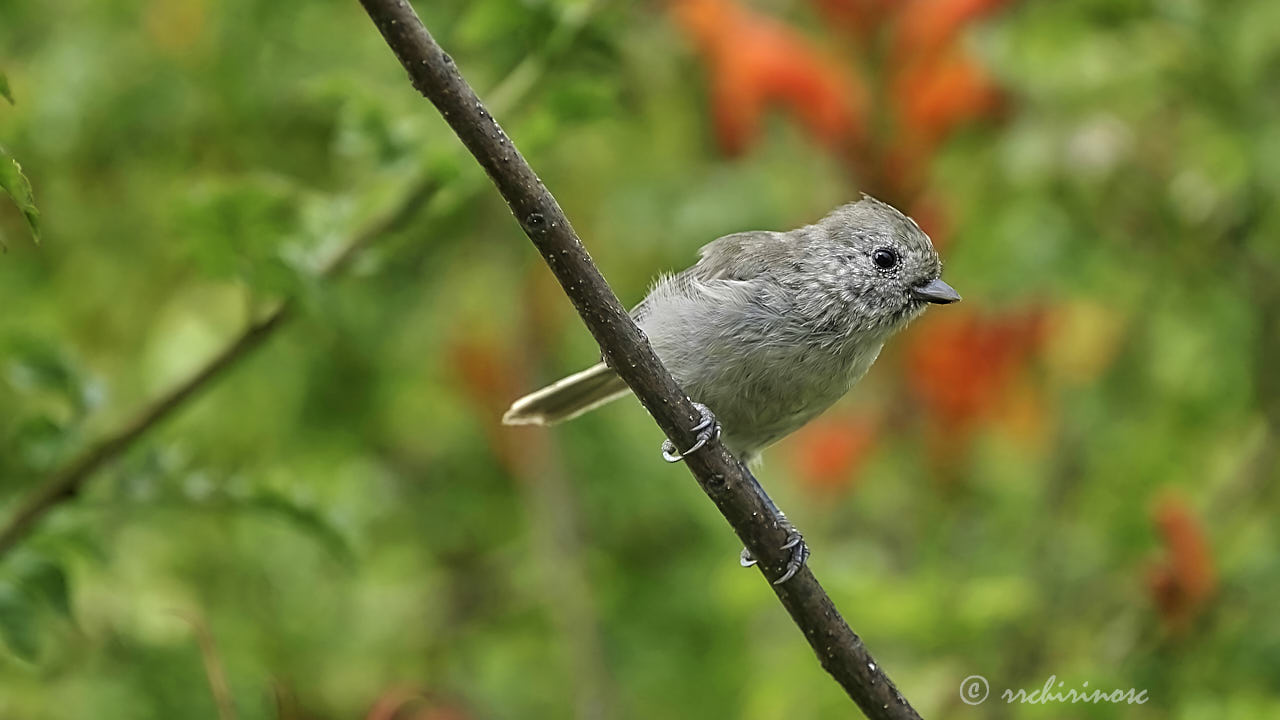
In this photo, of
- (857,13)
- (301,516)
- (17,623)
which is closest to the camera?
(17,623)

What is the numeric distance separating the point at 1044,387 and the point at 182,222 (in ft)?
8.95

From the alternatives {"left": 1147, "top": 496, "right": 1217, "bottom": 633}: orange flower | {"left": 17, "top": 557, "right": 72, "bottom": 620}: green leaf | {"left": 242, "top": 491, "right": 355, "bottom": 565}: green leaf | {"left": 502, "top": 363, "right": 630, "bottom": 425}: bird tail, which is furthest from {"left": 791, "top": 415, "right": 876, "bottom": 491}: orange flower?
{"left": 17, "top": 557, "right": 72, "bottom": 620}: green leaf

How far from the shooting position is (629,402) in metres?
3.99

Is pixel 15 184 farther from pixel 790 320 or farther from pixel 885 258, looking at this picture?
pixel 885 258

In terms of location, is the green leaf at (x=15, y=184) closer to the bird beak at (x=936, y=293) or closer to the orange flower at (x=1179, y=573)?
the bird beak at (x=936, y=293)

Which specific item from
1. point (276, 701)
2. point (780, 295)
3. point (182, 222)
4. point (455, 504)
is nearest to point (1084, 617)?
point (780, 295)

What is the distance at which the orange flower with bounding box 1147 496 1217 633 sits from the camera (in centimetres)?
293

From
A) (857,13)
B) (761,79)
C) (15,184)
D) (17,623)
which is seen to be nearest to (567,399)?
(761,79)

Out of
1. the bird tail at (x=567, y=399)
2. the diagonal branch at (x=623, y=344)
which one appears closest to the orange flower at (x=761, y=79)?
the bird tail at (x=567, y=399)

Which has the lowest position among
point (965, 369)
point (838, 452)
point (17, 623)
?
point (838, 452)

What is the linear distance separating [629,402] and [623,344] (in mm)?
2085

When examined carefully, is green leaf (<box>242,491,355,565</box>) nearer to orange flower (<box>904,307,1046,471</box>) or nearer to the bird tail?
the bird tail

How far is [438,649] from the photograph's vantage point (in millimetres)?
4211

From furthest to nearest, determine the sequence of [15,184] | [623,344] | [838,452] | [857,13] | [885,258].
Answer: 1. [838,452]
2. [857,13]
3. [885,258]
4. [623,344]
5. [15,184]
